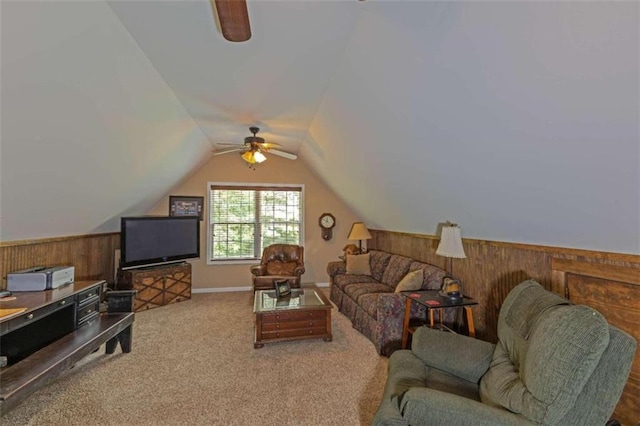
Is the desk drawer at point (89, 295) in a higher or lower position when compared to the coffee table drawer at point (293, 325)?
higher

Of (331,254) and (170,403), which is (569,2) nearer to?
(170,403)

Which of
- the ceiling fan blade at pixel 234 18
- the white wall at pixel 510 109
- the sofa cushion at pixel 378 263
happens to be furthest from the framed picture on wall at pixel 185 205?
the ceiling fan blade at pixel 234 18

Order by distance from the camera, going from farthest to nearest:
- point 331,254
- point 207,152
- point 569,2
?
point 331,254
point 207,152
point 569,2

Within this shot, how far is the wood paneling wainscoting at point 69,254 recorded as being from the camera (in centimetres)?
300

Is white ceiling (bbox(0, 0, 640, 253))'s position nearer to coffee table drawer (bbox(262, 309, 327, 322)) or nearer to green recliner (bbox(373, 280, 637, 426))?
green recliner (bbox(373, 280, 637, 426))

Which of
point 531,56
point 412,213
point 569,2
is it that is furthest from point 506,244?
point 569,2

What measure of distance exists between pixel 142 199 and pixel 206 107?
2143mm

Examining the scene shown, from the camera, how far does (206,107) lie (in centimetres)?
344

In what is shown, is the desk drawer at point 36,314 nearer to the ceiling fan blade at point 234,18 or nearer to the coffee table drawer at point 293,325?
the coffee table drawer at point 293,325

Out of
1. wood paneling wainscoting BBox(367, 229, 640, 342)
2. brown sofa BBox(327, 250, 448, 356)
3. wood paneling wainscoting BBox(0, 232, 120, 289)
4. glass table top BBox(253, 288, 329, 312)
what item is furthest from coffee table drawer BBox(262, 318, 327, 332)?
wood paneling wainscoting BBox(0, 232, 120, 289)

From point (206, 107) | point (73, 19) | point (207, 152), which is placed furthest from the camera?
point (207, 152)

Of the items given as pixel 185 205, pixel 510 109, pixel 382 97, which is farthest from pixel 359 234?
pixel 510 109

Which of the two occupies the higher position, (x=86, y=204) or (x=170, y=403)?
(x=86, y=204)

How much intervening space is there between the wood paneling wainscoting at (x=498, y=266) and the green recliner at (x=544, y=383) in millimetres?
866
